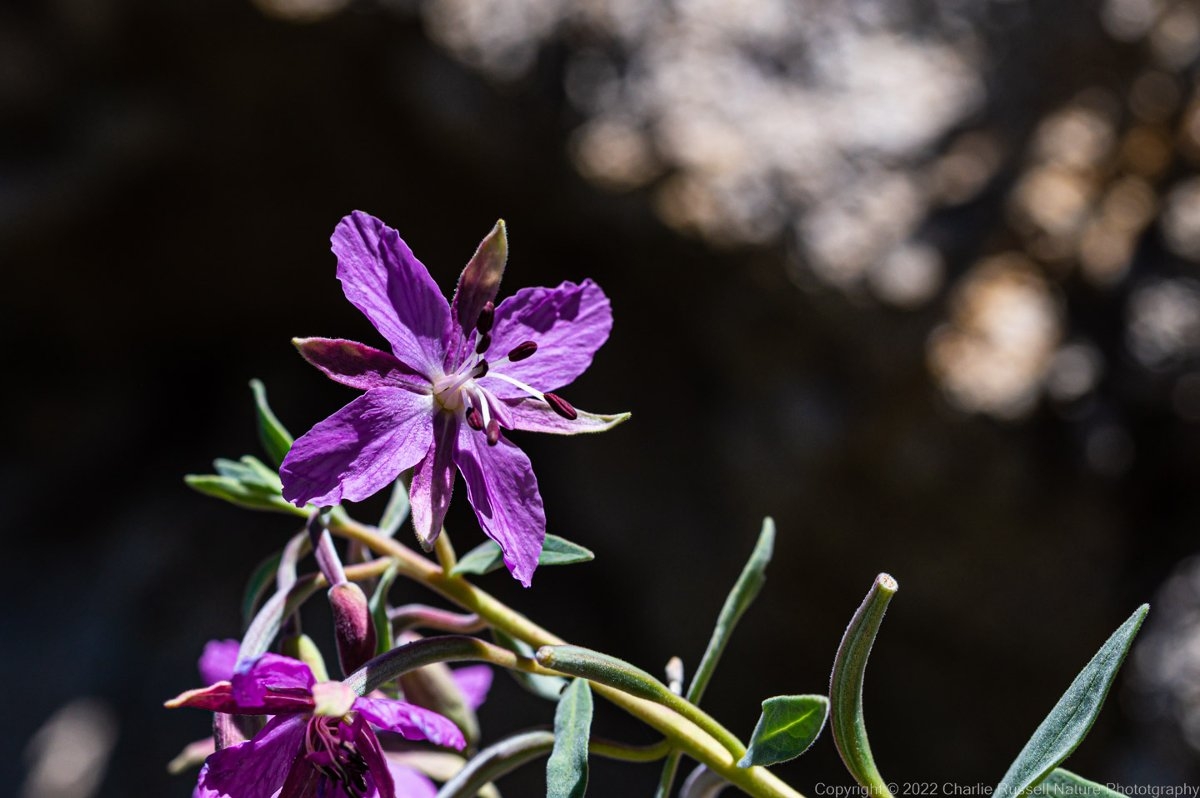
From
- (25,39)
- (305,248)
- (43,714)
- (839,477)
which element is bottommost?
(43,714)

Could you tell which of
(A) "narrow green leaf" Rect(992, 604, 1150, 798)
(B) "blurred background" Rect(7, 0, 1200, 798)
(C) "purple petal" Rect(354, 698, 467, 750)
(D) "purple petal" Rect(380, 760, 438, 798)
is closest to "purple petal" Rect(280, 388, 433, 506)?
(C) "purple petal" Rect(354, 698, 467, 750)

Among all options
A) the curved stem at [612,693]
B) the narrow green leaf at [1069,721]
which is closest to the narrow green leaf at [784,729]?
the curved stem at [612,693]

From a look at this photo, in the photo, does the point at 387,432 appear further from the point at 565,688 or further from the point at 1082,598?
the point at 1082,598

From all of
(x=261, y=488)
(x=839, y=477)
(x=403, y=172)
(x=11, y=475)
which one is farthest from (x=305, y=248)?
(x=261, y=488)

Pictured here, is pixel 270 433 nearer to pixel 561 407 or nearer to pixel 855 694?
pixel 561 407

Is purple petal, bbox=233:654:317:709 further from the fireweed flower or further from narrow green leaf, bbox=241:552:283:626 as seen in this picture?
narrow green leaf, bbox=241:552:283:626
